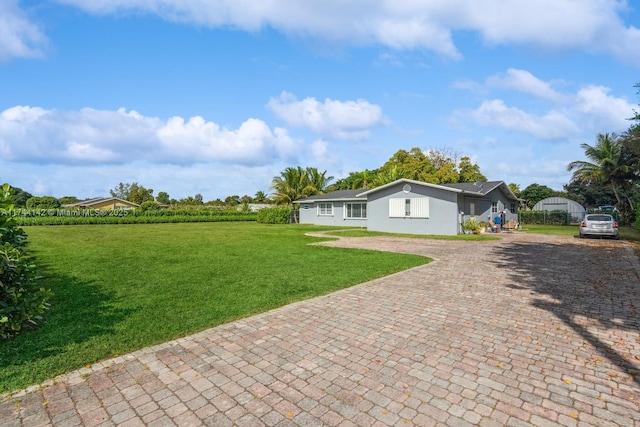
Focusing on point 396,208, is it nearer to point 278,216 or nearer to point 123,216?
point 278,216

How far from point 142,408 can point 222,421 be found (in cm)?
74

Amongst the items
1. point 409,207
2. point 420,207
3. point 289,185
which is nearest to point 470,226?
point 420,207

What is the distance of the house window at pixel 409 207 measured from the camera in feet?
67.1

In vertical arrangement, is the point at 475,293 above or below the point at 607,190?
below

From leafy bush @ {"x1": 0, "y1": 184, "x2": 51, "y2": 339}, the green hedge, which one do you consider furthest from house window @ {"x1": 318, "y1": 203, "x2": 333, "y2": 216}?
leafy bush @ {"x1": 0, "y1": 184, "x2": 51, "y2": 339}

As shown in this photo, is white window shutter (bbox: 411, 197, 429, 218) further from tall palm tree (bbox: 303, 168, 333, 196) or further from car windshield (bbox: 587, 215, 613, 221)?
tall palm tree (bbox: 303, 168, 333, 196)

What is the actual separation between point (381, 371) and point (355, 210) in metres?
25.6

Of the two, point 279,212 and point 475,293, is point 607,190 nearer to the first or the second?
point 279,212

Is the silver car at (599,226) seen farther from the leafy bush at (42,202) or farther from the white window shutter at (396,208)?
the leafy bush at (42,202)

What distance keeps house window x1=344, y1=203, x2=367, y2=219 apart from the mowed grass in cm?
1619

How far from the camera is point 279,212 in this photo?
3531 cm

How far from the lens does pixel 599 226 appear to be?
17156mm

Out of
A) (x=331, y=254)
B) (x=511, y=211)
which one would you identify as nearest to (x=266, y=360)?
(x=331, y=254)

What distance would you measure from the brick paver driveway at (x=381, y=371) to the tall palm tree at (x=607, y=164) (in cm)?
2990
